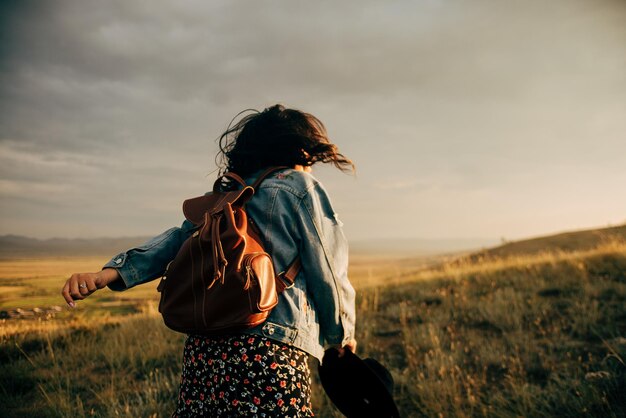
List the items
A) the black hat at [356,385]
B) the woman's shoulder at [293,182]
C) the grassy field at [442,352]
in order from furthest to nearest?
1. the grassy field at [442,352]
2. the black hat at [356,385]
3. the woman's shoulder at [293,182]

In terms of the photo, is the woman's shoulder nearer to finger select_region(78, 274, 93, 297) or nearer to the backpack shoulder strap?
the backpack shoulder strap

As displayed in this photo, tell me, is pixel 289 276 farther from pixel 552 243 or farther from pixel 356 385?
pixel 552 243

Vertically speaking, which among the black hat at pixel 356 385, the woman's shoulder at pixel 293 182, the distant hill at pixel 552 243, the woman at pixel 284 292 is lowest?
the distant hill at pixel 552 243

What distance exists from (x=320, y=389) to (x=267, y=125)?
2887 mm

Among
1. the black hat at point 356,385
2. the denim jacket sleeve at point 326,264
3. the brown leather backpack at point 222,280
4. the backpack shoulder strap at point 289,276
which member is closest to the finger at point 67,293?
the brown leather backpack at point 222,280

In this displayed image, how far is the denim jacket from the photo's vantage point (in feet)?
6.00

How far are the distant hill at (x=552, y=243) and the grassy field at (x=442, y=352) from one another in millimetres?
10785

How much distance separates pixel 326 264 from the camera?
1847 mm

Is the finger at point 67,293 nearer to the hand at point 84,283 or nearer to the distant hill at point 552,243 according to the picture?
the hand at point 84,283

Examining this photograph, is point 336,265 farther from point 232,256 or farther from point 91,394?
point 91,394

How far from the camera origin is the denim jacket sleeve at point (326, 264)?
6.05 ft

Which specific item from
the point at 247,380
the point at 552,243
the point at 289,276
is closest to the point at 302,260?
the point at 289,276

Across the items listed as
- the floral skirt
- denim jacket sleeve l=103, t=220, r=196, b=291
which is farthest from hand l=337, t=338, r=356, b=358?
denim jacket sleeve l=103, t=220, r=196, b=291

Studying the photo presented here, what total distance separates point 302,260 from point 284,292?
17 centimetres
